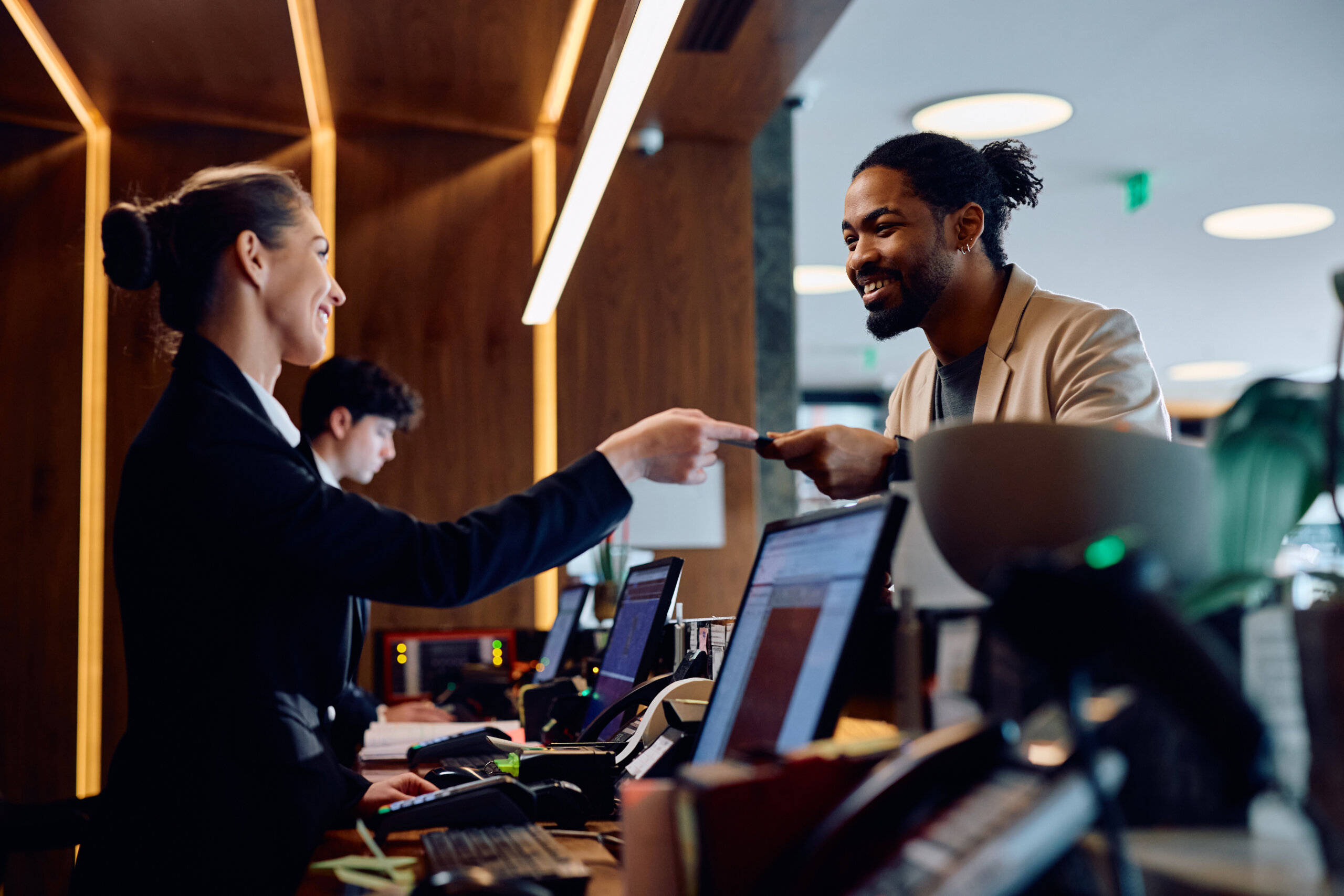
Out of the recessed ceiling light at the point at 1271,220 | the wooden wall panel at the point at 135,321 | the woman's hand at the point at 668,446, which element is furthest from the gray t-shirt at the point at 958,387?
the recessed ceiling light at the point at 1271,220

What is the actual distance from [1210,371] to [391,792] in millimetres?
12143

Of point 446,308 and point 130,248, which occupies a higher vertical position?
point 446,308

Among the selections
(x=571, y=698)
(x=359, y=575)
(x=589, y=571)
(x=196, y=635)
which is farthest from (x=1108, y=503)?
(x=589, y=571)

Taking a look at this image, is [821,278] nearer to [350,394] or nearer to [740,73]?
[740,73]

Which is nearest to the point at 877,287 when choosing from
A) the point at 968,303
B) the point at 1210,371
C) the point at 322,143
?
the point at 968,303

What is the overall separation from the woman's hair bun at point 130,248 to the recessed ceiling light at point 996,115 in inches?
156

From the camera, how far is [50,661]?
3799 mm

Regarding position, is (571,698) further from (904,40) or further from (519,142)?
(904,40)

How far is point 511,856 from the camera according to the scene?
3.28 feet

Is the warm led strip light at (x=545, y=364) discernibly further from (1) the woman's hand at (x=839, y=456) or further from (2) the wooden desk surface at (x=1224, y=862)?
(2) the wooden desk surface at (x=1224, y=862)

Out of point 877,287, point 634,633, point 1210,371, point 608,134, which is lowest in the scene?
point 634,633

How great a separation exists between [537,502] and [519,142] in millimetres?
3312

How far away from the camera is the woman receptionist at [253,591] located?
1240 mm

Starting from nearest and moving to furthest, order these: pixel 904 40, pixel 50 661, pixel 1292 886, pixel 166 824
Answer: pixel 1292 886, pixel 166 824, pixel 50 661, pixel 904 40
